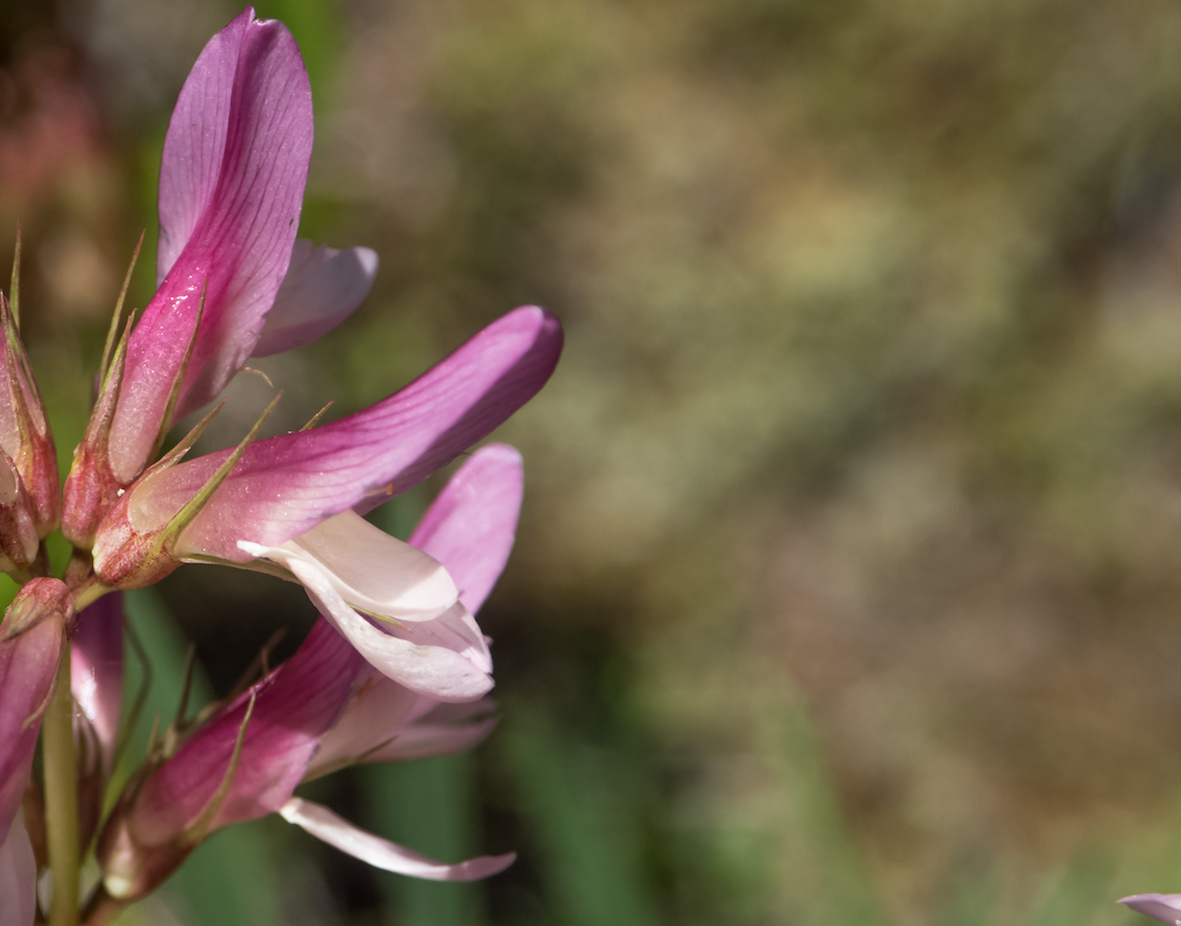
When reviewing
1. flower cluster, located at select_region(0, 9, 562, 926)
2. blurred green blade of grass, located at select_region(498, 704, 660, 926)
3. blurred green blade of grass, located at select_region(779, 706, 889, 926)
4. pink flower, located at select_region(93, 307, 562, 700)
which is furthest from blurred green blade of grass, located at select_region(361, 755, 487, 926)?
pink flower, located at select_region(93, 307, 562, 700)

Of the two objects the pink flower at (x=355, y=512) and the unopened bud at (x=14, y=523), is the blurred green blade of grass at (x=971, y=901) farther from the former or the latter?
the unopened bud at (x=14, y=523)

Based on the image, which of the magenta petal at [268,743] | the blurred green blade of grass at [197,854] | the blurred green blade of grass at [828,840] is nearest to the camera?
the magenta petal at [268,743]

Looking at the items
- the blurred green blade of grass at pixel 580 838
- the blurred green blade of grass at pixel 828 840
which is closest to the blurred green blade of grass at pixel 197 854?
the blurred green blade of grass at pixel 580 838

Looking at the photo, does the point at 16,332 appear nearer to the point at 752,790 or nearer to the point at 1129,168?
the point at 752,790

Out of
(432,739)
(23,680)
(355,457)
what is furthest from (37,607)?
(432,739)

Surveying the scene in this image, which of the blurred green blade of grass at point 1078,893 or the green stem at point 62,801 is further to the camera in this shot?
the blurred green blade of grass at point 1078,893

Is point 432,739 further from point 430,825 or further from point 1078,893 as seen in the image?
point 1078,893
